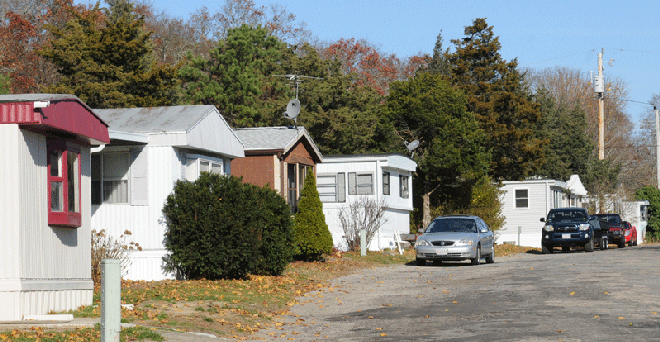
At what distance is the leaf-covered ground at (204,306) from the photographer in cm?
1027

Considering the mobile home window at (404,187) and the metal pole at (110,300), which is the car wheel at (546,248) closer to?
the mobile home window at (404,187)

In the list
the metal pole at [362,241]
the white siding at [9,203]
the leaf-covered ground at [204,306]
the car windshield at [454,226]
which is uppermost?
the white siding at [9,203]

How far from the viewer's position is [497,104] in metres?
51.6

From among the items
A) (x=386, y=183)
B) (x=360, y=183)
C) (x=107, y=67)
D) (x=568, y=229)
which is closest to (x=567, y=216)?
(x=568, y=229)

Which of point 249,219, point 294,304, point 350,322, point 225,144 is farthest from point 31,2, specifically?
point 350,322

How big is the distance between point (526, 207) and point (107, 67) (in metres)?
27.0

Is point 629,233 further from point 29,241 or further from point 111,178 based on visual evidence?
point 29,241

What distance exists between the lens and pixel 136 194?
19188 millimetres

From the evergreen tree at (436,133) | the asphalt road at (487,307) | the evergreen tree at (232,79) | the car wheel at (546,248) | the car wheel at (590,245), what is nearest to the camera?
the asphalt road at (487,307)

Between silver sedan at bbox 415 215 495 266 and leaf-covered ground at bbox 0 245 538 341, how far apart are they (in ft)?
14.2

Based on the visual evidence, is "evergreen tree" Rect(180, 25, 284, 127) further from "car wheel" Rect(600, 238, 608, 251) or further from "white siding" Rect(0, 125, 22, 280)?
"white siding" Rect(0, 125, 22, 280)

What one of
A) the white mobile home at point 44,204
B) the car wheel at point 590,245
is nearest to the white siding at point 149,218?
the white mobile home at point 44,204

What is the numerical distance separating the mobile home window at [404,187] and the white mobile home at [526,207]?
12397mm

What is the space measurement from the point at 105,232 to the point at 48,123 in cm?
775
